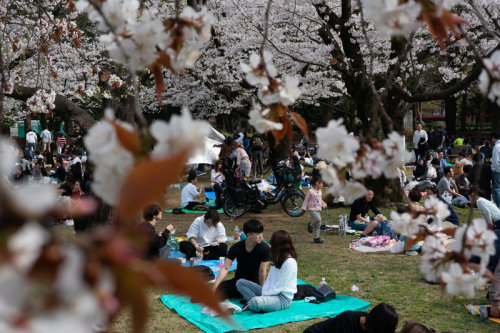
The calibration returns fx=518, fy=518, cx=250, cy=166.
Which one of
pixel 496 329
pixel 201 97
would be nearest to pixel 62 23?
pixel 496 329

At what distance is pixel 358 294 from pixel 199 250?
7.22 ft

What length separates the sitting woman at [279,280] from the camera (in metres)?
5.02

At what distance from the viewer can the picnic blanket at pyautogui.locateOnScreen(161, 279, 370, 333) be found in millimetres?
4824

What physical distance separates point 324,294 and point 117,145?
4.76 metres

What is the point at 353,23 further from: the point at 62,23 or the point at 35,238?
the point at 35,238

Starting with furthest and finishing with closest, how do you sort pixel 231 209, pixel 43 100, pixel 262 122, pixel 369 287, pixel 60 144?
pixel 60 144 < pixel 231 209 < pixel 43 100 < pixel 369 287 < pixel 262 122

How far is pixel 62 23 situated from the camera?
22.9 feet

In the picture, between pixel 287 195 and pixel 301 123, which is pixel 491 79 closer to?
pixel 301 123

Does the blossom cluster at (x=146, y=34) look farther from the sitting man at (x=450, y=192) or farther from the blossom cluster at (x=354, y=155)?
the sitting man at (x=450, y=192)

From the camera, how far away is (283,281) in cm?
510

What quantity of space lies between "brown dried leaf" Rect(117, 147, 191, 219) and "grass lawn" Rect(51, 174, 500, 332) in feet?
9.33

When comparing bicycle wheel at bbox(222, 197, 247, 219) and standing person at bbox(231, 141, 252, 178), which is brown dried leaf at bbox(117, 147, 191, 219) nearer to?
bicycle wheel at bbox(222, 197, 247, 219)

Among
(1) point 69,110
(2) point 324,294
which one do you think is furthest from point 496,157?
(1) point 69,110

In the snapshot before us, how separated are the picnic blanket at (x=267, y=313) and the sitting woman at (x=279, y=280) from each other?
3.2 inches
